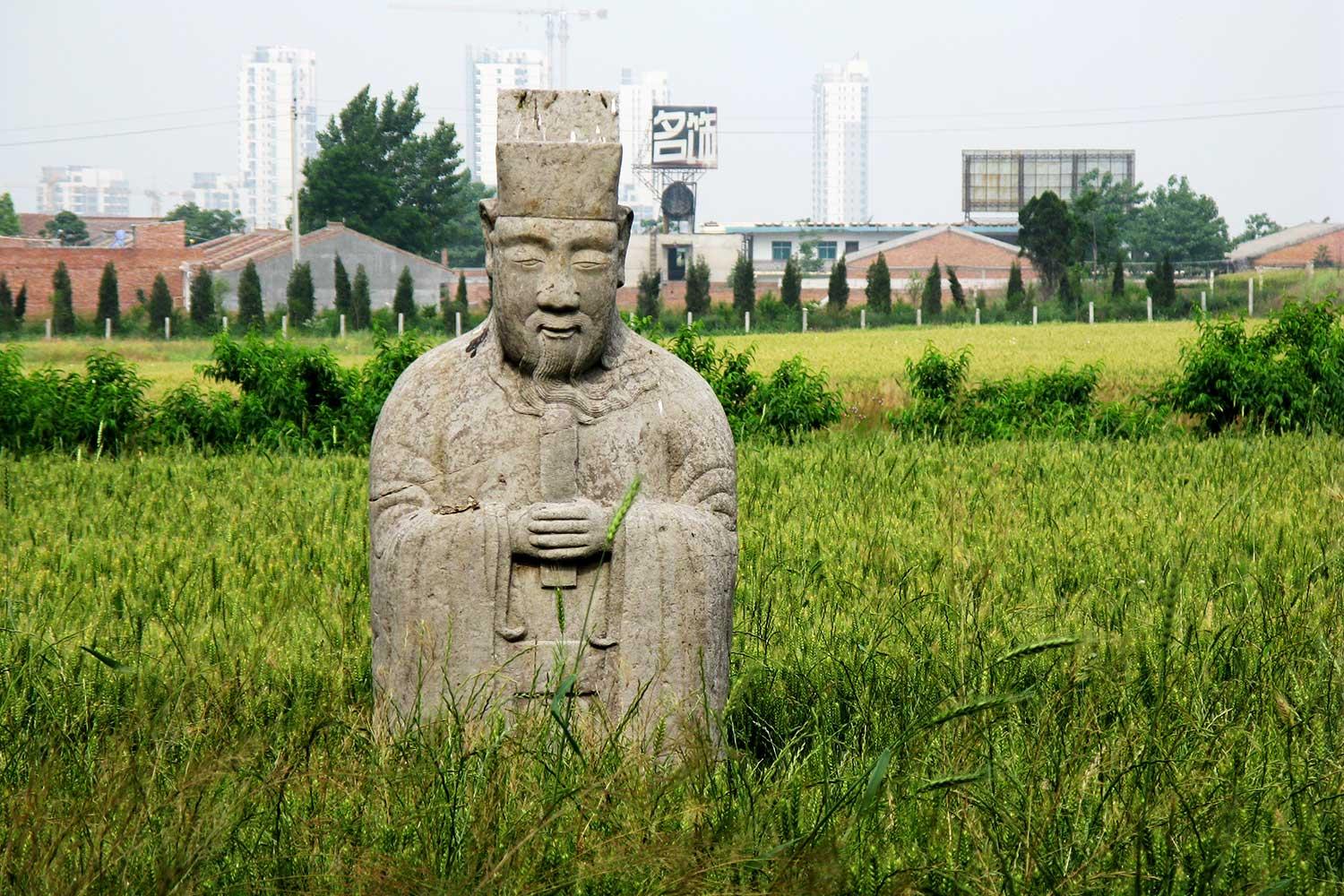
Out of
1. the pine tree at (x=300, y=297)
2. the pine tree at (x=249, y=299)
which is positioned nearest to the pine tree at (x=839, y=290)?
the pine tree at (x=300, y=297)

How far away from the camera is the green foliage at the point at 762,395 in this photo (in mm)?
14898

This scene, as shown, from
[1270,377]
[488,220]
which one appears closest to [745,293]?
[1270,377]

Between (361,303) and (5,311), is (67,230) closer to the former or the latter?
(5,311)

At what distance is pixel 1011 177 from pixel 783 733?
7454cm

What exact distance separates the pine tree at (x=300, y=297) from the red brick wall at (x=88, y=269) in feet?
23.9

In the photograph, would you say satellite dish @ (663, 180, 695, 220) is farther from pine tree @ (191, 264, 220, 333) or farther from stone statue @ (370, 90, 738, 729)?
stone statue @ (370, 90, 738, 729)

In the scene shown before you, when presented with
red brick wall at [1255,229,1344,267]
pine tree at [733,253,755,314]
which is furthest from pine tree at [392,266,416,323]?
red brick wall at [1255,229,1344,267]

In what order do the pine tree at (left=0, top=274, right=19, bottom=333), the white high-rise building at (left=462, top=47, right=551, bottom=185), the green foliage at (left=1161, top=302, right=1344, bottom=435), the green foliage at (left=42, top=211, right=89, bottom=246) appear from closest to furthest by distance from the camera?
the green foliage at (left=1161, top=302, right=1344, bottom=435) → the pine tree at (left=0, top=274, right=19, bottom=333) → the green foliage at (left=42, top=211, right=89, bottom=246) → the white high-rise building at (left=462, top=47, right=551, bottom=185)

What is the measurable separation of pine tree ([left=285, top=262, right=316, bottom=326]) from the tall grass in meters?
34.2

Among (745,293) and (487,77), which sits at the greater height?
(487,77)

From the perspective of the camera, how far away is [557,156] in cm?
493

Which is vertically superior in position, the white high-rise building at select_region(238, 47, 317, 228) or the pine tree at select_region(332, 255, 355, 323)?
the white high-rise building at select_region(238, 47, 317, 228)

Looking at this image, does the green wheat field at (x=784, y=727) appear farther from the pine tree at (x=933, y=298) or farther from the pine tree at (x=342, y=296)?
the pine tree at (x=933, y=298)

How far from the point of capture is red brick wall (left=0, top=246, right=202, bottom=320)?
49875 millimetres
